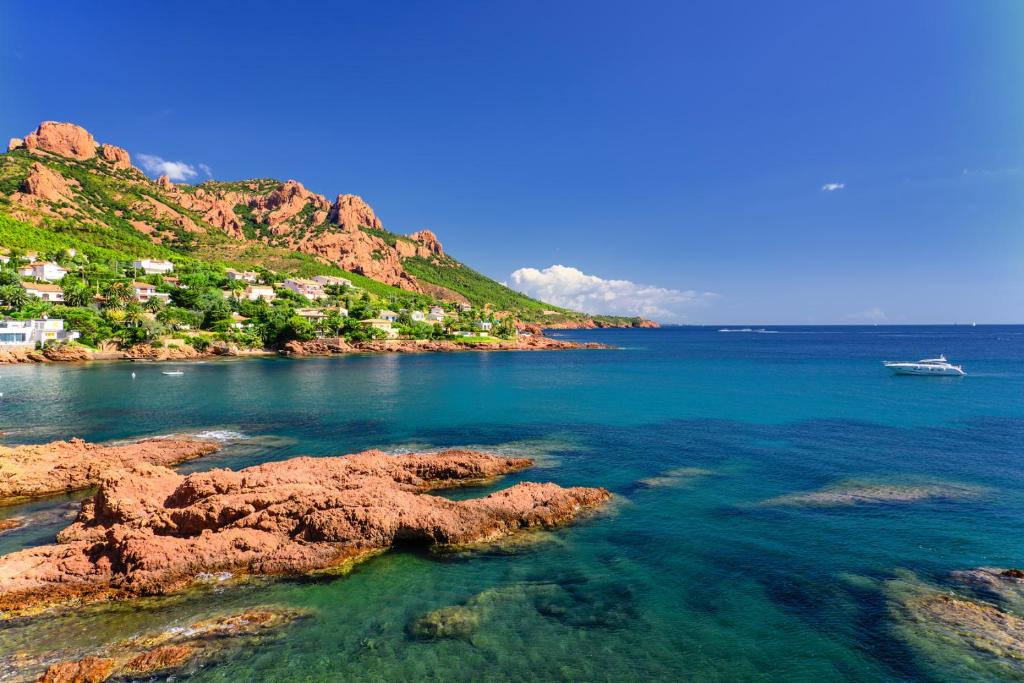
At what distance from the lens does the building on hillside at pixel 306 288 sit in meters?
130

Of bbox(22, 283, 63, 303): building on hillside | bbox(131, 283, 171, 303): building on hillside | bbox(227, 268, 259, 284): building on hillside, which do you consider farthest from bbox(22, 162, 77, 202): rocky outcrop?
bbox(22, 283, 63, 303): building on hillside

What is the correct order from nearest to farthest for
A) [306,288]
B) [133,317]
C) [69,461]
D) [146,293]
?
[69,461] → [133,317] → [146,293] → [306,288]

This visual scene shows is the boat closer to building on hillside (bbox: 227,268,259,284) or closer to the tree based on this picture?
the tree

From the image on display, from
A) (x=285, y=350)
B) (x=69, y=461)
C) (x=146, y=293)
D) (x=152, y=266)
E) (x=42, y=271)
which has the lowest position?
(x=69, y=461)

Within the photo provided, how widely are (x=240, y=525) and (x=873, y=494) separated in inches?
921

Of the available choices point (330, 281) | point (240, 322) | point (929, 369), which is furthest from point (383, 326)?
point (929, 369)

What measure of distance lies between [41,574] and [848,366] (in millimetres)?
91933

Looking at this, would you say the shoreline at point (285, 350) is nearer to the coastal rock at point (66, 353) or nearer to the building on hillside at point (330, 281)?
the coastal rock at point (66, 353)

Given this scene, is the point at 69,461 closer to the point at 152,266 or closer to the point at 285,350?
the point at 285,350

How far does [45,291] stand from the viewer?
3241 inches

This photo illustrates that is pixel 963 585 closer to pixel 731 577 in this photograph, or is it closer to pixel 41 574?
pixel 731 577

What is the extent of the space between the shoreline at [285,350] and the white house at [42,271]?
33.7 meters

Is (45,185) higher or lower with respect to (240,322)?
higher

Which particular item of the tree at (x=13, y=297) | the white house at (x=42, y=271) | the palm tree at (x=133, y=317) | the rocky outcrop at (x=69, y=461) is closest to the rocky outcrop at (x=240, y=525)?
the rocky outcrop at (x=69, y=461)
